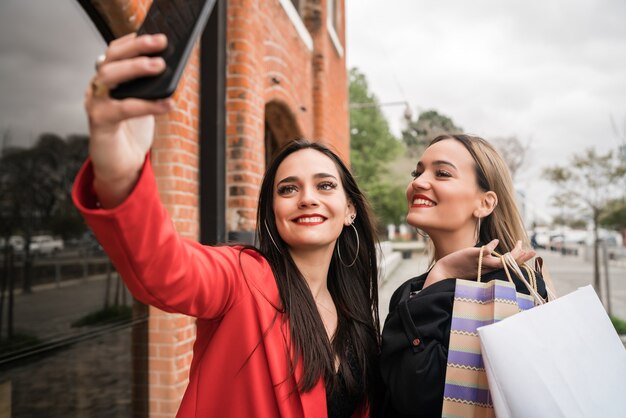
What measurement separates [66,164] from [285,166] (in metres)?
1.81

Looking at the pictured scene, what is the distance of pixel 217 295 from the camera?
140cm

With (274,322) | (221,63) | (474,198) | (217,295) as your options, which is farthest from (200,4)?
(221,63)

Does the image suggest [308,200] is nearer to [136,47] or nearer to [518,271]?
[518,271]

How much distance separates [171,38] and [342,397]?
133cm

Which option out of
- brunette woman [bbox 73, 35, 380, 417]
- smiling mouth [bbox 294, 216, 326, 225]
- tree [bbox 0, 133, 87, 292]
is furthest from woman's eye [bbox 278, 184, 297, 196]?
tree [bbox 0, 133, 87, 292]

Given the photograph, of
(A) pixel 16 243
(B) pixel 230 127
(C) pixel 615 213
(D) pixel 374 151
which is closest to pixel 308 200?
(A) pixel 16 243

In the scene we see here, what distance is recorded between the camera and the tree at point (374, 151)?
3094 centimetres

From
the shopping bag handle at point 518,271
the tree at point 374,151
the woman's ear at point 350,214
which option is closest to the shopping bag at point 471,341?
the shopping bag handle at point 518,271

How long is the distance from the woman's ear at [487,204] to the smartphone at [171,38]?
134 cm

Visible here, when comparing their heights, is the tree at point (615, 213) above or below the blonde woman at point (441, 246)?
above

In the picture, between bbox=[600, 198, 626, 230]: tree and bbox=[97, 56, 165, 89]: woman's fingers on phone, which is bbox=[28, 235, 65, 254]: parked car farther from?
bbox=[600, 198, 626, 230]: tree

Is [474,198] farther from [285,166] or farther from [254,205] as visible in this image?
[254,205]

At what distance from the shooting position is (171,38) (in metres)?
0.79

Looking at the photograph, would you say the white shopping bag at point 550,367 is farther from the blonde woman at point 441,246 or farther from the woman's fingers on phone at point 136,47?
the woman's fingers on phone at point 136,47
